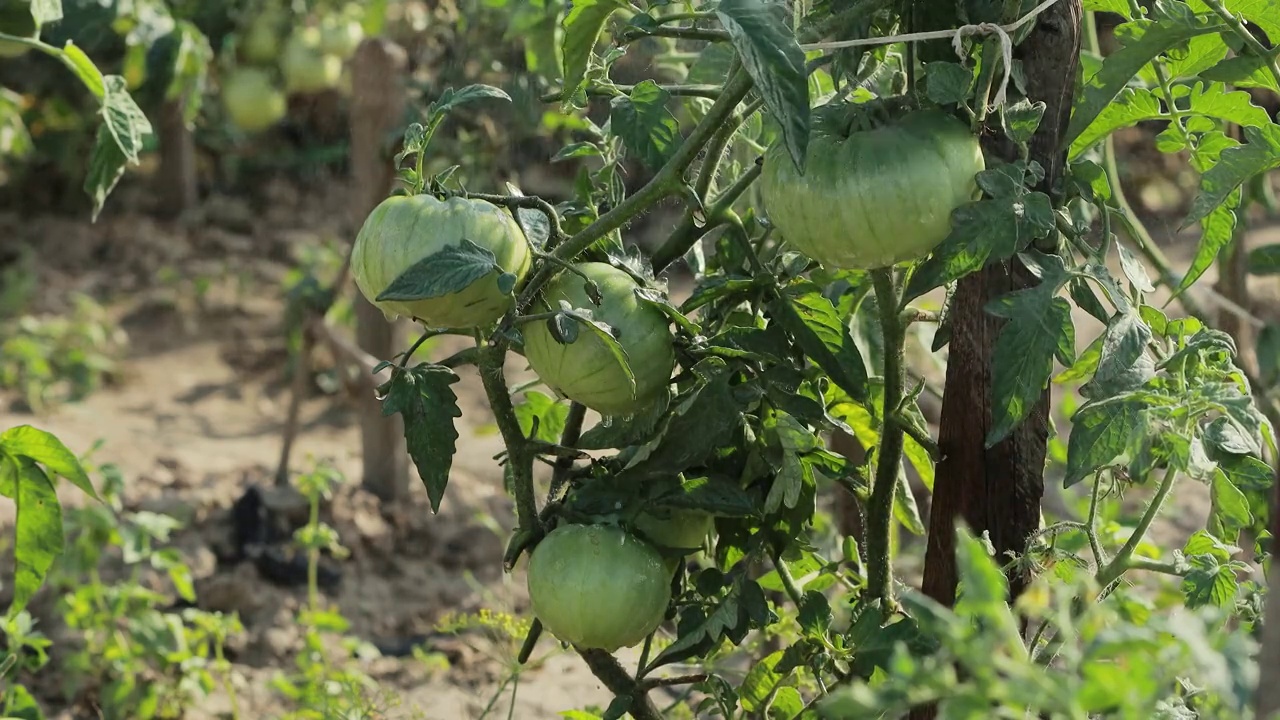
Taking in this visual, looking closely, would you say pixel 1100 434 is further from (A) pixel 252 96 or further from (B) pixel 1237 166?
(A) pixel 252 96

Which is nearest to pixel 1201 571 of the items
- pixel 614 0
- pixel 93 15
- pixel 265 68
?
pixel 614 0

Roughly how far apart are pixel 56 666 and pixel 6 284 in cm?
269

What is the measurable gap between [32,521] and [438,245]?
0.69m

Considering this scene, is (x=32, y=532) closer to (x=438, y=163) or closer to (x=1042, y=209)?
(x=1042, y=209)

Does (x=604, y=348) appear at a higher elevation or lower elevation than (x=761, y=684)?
higher

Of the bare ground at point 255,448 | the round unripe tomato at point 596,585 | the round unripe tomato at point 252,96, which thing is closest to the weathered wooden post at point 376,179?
the bare ground at point 255,448

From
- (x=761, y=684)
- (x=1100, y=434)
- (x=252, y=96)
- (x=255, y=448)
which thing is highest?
(x=1100, y=434)

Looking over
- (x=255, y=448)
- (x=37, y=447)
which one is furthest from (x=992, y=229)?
(x=255, y=448)

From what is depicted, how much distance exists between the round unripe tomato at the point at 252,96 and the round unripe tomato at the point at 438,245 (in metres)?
3.48

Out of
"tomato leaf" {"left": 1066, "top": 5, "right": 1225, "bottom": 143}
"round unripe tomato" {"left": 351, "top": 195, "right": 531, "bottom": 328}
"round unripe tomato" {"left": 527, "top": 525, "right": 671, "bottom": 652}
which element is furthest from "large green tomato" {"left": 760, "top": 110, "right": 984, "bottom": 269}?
"round unripe tomato" {"left": 527, "top": 525, "right": 671, "bottom": 652}

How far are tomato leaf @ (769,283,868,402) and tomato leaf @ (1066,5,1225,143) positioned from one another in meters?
0.27

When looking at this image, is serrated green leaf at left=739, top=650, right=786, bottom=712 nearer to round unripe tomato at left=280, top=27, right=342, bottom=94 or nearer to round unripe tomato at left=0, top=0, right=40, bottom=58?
round unripe tomato at left=0, top=0, right=40, bottom=58

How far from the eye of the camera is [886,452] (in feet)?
Result: 4.59

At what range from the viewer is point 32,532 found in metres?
1.52
